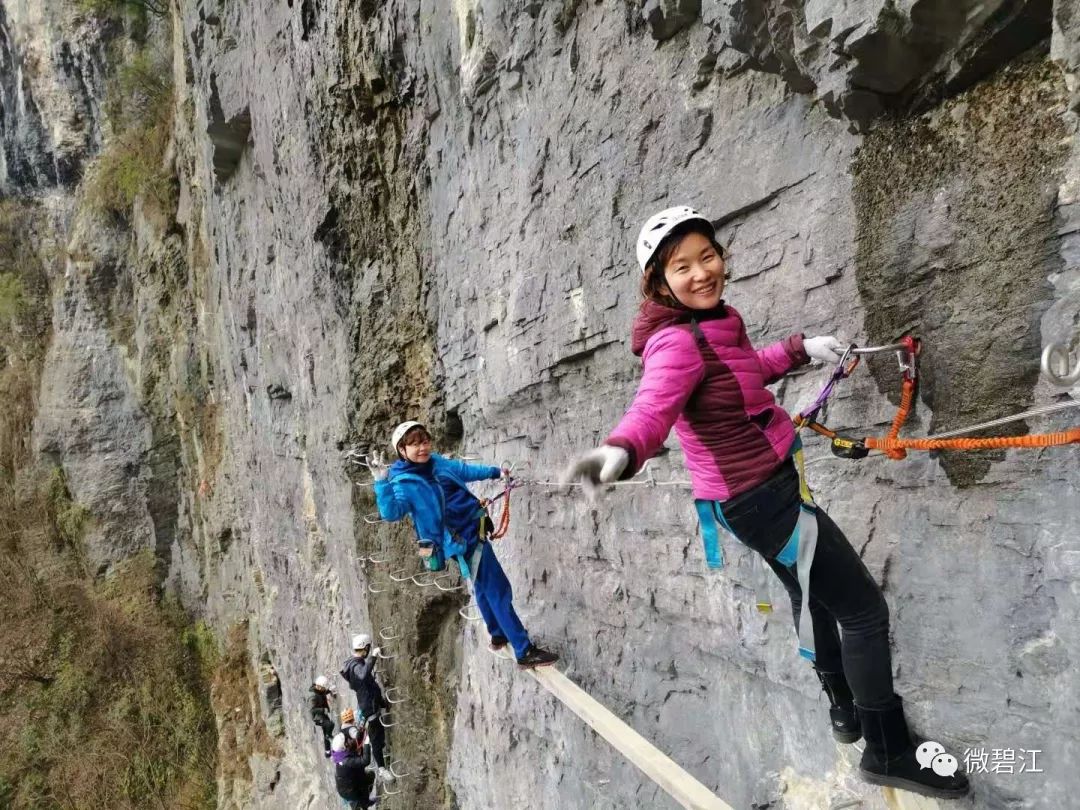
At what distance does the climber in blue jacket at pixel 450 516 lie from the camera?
388 cm

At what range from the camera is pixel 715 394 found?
6.02ft

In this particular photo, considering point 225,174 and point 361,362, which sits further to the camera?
point 225,174

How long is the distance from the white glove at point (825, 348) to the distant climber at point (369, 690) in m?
5.08

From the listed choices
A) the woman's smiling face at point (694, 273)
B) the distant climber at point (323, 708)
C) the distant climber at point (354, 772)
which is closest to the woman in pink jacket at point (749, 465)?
the woman's smiling face at point (694, 273)

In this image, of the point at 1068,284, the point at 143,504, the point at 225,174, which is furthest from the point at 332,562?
the point at 143,504

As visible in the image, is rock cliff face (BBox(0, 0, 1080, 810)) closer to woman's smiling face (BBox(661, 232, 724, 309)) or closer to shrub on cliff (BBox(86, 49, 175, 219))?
woman's smiling face (BBox(661, 232, 724, 309))

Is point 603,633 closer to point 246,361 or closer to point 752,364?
point 752,364

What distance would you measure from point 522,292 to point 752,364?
2407 millimetres

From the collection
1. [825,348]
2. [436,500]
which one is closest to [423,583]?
[436,500]

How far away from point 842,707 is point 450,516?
241 centimetres

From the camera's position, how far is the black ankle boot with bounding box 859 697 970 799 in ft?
6.46

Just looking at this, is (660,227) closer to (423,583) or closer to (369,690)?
(423,583)

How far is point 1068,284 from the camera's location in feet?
5.80

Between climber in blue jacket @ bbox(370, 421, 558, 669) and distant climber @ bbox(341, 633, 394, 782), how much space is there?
7.19 feet
